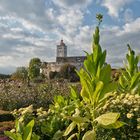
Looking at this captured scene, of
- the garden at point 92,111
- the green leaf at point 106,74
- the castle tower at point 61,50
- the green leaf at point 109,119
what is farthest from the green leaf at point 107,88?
the castle tower at point 61,50

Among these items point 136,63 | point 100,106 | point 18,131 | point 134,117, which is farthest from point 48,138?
point 136,63

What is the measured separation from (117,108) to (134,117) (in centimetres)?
25

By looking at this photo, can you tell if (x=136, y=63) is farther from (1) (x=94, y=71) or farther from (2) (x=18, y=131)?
(2) (x=18, y=131)

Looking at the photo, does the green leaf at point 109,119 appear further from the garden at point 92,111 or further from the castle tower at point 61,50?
the castle tower at point 61,50

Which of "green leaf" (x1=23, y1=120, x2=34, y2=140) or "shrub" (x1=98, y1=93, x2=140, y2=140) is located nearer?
"green leaf" (x1=23, y1=120, x2=34, y2=140)

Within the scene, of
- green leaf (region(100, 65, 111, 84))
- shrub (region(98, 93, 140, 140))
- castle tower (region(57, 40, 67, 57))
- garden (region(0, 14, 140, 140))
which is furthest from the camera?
castle tower (region(57, 40, 67, 57))

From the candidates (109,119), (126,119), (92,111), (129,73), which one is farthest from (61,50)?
(109,119)

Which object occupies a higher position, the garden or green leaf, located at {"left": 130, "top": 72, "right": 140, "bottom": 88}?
green leaf, located at {"left": 130, "top": 72, "right": 140, "bottom": 88}

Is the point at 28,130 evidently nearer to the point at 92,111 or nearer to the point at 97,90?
the point at 92,111

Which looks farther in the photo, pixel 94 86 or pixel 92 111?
pixel 94 86

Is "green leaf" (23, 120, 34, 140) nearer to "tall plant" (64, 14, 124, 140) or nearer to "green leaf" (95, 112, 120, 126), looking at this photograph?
"green leaf" (95, 112, 120, 126)

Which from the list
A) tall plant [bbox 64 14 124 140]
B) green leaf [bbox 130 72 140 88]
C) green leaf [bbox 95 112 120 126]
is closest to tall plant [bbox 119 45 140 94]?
green leaf [bbox 130 72 140 88]

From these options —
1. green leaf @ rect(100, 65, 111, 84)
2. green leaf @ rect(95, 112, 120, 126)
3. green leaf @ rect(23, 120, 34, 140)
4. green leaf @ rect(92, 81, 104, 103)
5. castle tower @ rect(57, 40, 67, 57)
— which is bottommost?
green leaf @ rect(23, 120, 34, 140)

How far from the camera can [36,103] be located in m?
17.1
